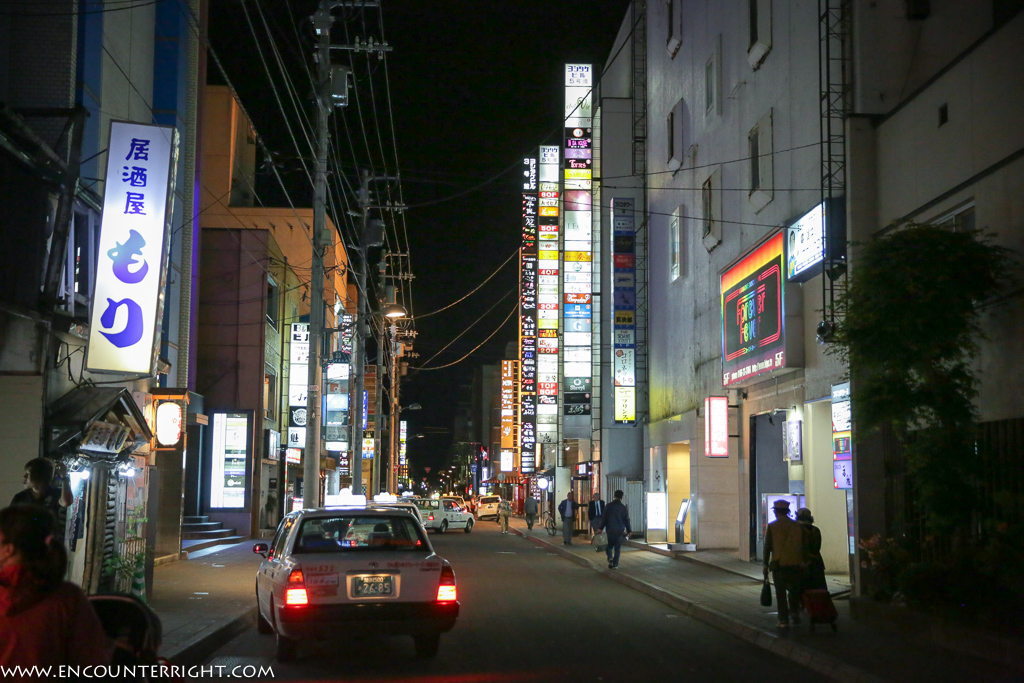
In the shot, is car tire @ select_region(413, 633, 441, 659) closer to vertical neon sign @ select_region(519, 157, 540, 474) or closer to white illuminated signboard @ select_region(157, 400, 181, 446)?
white illuminated signboard @ select_region(157, 400, 181, 446)

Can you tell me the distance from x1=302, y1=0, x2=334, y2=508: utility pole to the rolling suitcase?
38.2 ft

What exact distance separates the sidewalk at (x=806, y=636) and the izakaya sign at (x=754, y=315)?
14.4 ft

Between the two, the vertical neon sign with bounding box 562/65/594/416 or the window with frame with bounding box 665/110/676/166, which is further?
the vertical neon sign with bounding box 562/65/594/416

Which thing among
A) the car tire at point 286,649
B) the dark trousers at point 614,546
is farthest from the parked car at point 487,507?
the car tire at point 286,649

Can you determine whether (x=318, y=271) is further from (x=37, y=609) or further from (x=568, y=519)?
(x=37, y=609)

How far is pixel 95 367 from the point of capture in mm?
13789

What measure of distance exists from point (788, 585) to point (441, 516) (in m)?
33.4

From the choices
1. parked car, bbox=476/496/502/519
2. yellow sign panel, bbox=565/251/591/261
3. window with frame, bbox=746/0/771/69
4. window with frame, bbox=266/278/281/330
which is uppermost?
window with frame, bbox=746/0/771/69

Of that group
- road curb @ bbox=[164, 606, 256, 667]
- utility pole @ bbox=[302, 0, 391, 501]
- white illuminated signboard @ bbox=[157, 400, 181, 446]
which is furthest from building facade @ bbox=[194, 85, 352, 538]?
road curb @ bbox=[164, 606, 256, 667]

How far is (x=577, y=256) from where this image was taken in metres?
40.8

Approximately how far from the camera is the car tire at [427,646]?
35.4ft

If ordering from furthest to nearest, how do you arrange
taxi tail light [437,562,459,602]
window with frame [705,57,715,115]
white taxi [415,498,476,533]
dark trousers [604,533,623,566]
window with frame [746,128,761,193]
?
white taxi [415,498,476,533] → window with frame [705,57,715,115] → dark trousers [604,533,623,566] → window with frame [746,128,761,193] → taxi tail light [437,562,459,602]

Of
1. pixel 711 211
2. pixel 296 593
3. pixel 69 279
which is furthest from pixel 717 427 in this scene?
pixel 296 593

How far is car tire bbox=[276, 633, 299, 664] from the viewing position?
413 inches
